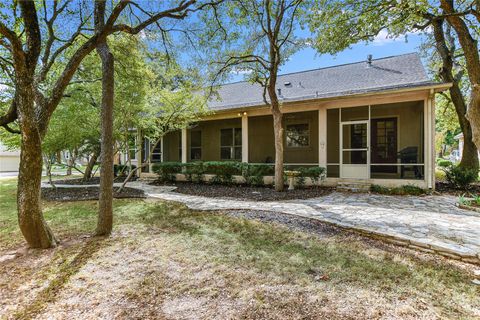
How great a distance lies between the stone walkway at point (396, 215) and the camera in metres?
3.81

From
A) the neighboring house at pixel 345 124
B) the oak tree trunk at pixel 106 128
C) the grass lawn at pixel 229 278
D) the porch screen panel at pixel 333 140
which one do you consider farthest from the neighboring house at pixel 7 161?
the porch screen panel at pixel 333 140

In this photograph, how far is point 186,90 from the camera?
920 centimetres

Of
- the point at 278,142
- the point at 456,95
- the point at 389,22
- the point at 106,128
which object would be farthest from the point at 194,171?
the point at 456,95

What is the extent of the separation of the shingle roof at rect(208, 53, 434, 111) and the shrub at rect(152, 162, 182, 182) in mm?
3210

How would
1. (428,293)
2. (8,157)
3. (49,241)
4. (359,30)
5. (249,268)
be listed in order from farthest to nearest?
(8,157) → (359,30) → (49,241) → (249,268) → (428,293)

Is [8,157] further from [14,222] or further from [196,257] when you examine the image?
[196,257]

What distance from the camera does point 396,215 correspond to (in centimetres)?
543

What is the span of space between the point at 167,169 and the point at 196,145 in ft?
9.97

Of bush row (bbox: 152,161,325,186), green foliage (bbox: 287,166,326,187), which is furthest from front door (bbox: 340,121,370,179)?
bush row (bbox: 152,161,325,186)

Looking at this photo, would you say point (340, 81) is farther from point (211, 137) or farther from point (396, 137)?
point (211, 137)

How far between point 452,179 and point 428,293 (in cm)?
866

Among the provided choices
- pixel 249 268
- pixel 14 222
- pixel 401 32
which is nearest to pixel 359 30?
pixel 401 32

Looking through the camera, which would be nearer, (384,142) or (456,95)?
(456,95)

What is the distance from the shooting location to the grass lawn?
7.78 feet
